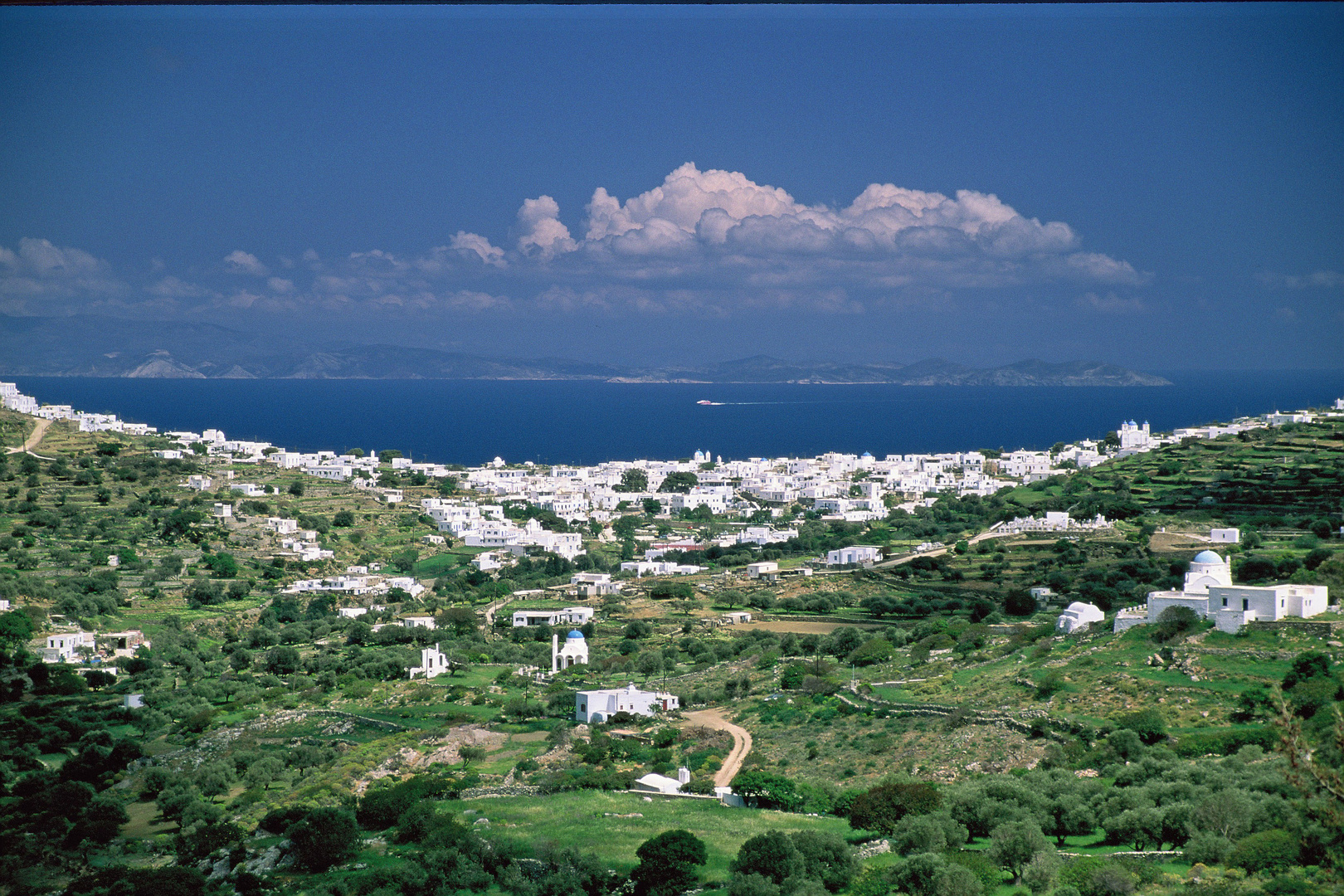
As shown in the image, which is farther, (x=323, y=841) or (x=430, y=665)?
(x=430, y=665)

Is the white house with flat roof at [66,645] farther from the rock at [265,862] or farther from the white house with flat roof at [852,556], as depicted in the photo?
the white house with flat roof at [852,556]

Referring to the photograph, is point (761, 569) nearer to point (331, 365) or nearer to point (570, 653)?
point (570, 653)

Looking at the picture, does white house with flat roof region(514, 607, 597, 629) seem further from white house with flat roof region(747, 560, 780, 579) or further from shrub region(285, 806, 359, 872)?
shrub region(285, 806, 359, 872)

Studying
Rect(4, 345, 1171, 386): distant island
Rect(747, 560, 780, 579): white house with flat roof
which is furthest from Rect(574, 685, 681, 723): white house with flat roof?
Rect(4, 345, 1171, 386): distant island

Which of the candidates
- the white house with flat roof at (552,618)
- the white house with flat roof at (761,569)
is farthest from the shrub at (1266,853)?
the white house with flat roof at (761,569)

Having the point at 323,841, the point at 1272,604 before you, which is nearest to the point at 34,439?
the point at 323,841

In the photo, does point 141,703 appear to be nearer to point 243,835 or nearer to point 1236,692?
point 243,835
